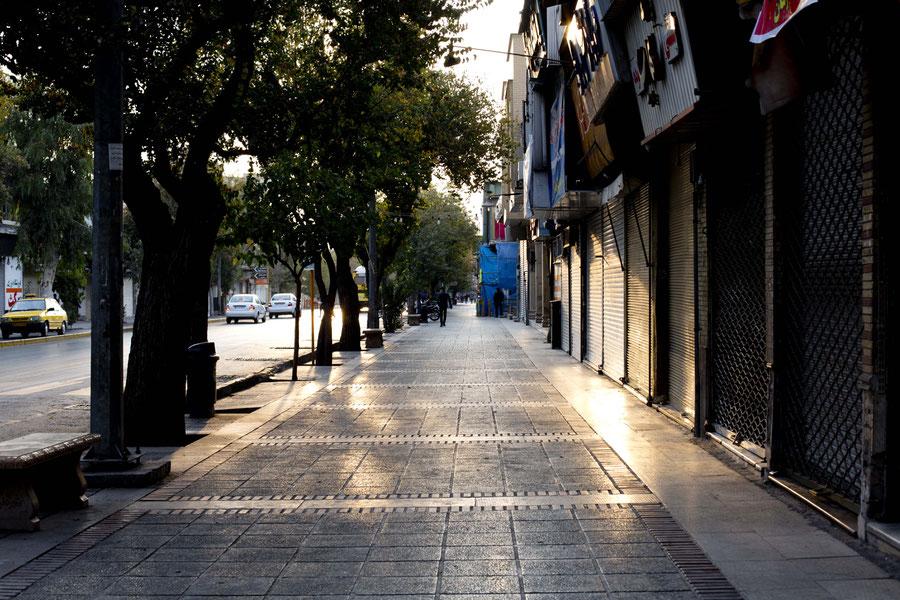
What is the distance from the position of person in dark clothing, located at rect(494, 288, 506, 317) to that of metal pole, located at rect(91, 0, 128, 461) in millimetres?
47310

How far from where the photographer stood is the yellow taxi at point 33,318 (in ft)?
102

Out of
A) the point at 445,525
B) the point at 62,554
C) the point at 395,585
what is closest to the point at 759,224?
the point at 445,525

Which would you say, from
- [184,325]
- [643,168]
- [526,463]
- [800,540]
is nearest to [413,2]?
[643,168]

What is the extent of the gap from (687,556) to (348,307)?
19570mm

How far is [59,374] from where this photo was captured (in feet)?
55.9

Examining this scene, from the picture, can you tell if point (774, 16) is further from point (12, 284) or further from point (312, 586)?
point (12, 284)

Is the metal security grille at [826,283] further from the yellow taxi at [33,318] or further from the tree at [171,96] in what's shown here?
the yellow taxi at [33,318]

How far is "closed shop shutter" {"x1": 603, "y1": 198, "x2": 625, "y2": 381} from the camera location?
541 inches

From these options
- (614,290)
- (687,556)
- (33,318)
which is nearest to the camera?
(687,556)

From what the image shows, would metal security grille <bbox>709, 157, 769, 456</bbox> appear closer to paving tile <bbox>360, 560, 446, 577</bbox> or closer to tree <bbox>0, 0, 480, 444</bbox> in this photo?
paving tile <bbox>360, 560, 446, 577</bbox>

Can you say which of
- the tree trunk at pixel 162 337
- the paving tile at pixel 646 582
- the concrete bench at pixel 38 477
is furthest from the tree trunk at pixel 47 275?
the paving tile at pixel 646 582

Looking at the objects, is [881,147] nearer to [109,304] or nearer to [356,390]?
[109,304]

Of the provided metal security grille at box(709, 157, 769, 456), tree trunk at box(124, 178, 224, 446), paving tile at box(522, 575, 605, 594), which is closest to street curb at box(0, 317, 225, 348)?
tree trunk at box(124, 178, 224, 446)

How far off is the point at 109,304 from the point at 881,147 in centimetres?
609
